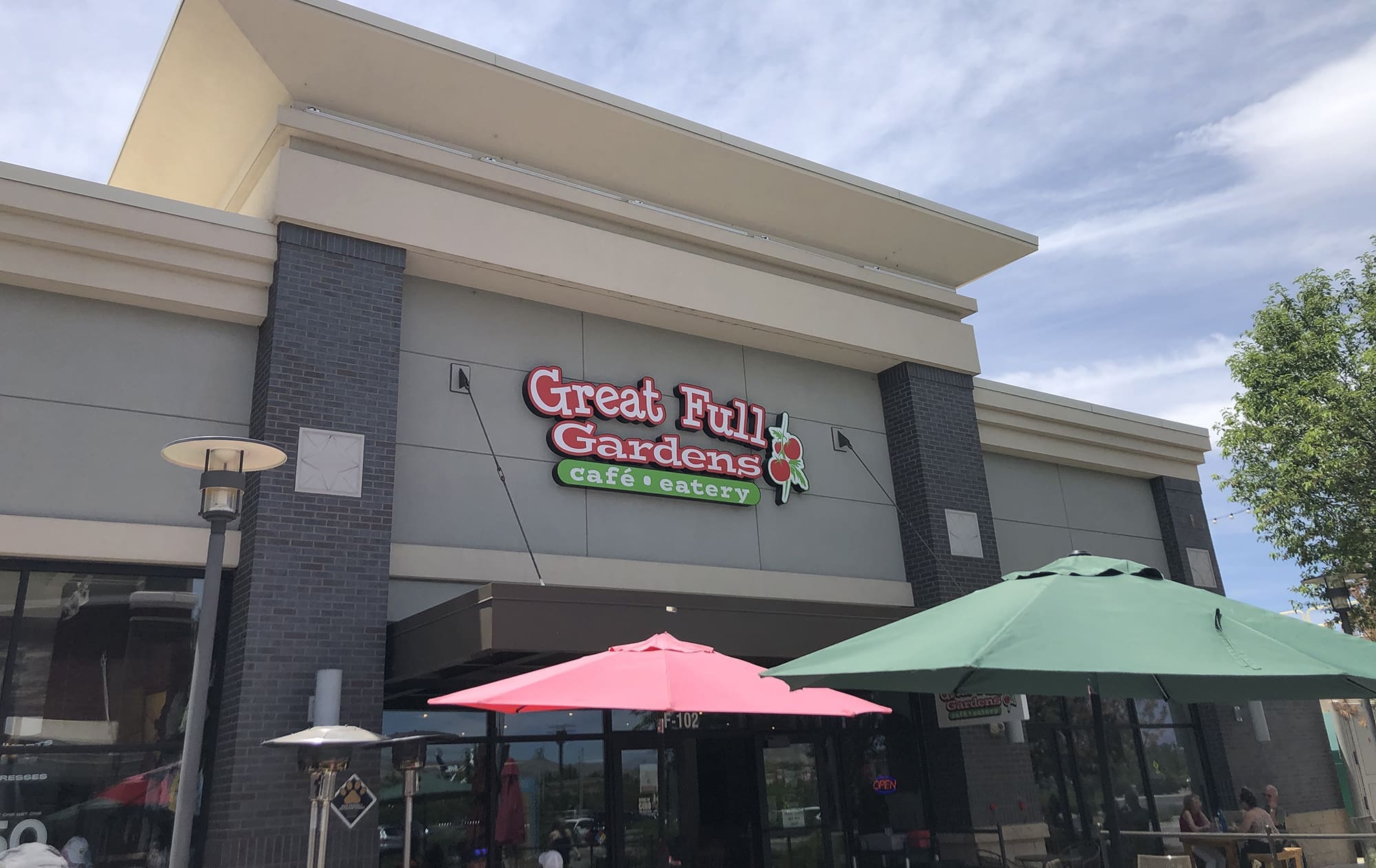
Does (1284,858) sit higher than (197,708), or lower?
lower

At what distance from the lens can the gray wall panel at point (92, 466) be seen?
9336mm

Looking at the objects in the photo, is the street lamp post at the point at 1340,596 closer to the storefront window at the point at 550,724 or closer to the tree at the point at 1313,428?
the tree at the point at 1313,428

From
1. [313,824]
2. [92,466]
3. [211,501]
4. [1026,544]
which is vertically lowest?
[313,824]

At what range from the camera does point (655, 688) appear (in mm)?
6816

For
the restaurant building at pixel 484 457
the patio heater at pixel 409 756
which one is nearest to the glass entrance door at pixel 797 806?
the restaurant building at pixel 484 457

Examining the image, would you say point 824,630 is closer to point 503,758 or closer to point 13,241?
point 503,758

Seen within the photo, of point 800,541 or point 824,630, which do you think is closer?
point 824,630

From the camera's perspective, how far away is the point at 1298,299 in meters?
21.0

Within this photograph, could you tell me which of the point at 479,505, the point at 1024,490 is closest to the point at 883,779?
the point at 1024,490

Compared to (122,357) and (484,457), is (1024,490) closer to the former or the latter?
(484,457)

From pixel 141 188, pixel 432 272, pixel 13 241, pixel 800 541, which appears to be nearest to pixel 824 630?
pixel 800 541

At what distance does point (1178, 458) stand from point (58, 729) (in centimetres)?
1800

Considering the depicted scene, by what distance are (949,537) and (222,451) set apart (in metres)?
10.2

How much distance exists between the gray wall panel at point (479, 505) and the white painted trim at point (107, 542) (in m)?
1.84
